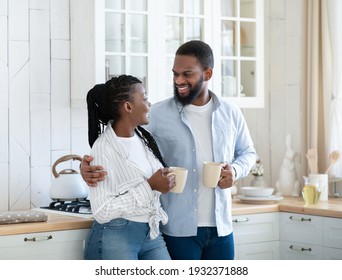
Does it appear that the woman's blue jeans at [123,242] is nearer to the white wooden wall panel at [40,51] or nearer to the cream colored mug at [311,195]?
the white wooden wall panel at [40,51]

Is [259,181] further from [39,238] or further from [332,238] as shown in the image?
[39,238]

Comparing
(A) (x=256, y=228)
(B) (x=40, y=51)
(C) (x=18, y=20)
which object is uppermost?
(C) (x=18, y=20)

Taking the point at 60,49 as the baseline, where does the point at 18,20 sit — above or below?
above

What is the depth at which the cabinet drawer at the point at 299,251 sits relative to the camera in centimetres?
392

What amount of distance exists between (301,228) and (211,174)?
1071mm

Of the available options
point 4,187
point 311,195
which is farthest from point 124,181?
point 311,195

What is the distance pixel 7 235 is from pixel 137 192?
618 mm

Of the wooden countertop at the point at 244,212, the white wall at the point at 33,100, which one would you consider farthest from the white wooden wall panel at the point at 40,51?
the wooden countertop at the point at 244,212

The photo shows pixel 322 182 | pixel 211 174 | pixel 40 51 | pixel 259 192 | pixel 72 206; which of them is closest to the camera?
pixel 211 174

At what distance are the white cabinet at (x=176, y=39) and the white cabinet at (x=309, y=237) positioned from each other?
77 cm

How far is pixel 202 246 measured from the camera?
3.21 m

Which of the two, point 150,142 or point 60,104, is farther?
point 60,104

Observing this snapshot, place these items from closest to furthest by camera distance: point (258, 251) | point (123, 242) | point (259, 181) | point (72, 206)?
point (123, 242)
point (72, 206)
point (258, 251)
point (259, 181)

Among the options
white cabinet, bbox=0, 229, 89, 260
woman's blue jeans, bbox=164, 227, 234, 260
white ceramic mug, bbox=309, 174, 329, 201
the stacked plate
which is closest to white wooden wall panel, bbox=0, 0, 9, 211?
white cabinet, bbox=0, 229, 89, 260
